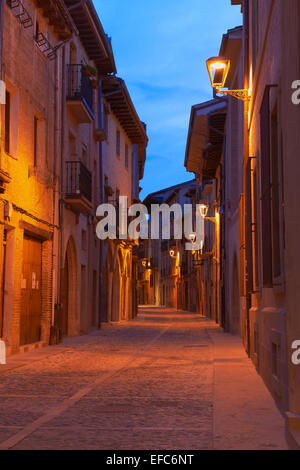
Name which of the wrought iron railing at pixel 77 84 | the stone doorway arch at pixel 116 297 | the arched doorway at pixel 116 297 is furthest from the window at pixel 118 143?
the wrought iron railing at pixel 77 84

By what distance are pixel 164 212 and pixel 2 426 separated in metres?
77.6

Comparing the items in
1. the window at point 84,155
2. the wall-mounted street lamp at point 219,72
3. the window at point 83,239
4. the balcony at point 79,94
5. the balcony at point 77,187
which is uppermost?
the balcony at point 79,94

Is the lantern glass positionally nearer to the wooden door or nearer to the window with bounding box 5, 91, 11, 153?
the window with bounding box 5, 91, 11, 153

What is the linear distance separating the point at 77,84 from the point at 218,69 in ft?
27.8

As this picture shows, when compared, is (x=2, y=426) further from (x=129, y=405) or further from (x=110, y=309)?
(x=110, y=309)

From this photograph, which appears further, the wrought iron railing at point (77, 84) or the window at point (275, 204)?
the wrought iron railing at point (77, 84)

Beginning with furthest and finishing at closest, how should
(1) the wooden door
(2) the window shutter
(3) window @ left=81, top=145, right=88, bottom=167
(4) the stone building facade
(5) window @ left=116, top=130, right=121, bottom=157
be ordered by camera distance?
(5) window @ left=116, top=130, right=121, bottom=157 < (3) window @ left=81, top=145, right=88, bottom=167 < (1) the wooden door < (4) the stone building facade < (2) the window shutter

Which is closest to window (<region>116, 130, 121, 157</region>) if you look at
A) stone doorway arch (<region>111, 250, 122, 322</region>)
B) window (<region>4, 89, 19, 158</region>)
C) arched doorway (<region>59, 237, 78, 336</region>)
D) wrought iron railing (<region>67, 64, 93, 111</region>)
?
stone doorway arch (<region>111, 250, 122, 322</region>)

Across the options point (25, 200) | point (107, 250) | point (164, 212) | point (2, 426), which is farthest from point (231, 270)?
point (164, 212)

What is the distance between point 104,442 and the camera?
5.93m

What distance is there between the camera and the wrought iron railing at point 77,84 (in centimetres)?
2027

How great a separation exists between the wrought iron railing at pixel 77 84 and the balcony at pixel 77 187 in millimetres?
2035

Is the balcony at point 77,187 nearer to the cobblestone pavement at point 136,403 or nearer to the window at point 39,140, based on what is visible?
the window at point 39,140

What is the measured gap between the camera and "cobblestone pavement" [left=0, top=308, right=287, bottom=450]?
603cm
